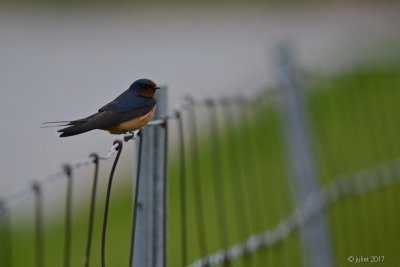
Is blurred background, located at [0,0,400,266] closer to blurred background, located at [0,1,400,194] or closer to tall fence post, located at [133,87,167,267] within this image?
blurred background, located at [0,1,400,194]

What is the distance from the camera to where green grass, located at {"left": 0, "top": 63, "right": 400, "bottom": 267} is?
6.09 meters

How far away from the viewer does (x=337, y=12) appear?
2175 centimetres

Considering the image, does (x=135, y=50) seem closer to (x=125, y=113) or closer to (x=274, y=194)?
(x=274, y=194)

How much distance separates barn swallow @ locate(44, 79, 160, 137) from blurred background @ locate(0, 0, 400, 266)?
3.58ft

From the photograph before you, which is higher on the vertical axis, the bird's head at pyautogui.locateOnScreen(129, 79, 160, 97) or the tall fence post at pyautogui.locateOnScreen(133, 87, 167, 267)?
the bird's head at pyautogui.locateOnScreen(129, 79, 160, 97)

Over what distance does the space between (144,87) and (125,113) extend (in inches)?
6.0

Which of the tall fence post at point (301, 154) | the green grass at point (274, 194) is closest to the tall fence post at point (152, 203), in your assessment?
the green grass at point (274, 194)

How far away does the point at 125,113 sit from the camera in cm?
275

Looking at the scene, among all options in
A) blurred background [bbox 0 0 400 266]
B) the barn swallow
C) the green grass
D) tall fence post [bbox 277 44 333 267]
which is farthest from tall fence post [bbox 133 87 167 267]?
tall fence post [bbox 277 44 333 267]

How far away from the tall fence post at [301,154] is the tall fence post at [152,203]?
2.44 metres

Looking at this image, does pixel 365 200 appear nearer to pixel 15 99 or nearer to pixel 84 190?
pixel 84 190

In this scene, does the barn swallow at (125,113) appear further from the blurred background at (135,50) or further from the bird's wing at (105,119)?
the blurred background at (135,50)

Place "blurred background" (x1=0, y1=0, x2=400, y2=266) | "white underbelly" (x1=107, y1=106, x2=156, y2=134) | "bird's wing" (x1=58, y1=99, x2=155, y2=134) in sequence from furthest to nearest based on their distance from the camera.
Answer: "blurred background" (x1=0, y1=0, x2=400, y2=266)
"white underbelly" (x1=107, y1=106, x2=156, y2=134)
"bird's wing" (x1=58, y1=99, x2=155, y2=134)

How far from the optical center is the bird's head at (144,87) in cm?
284
